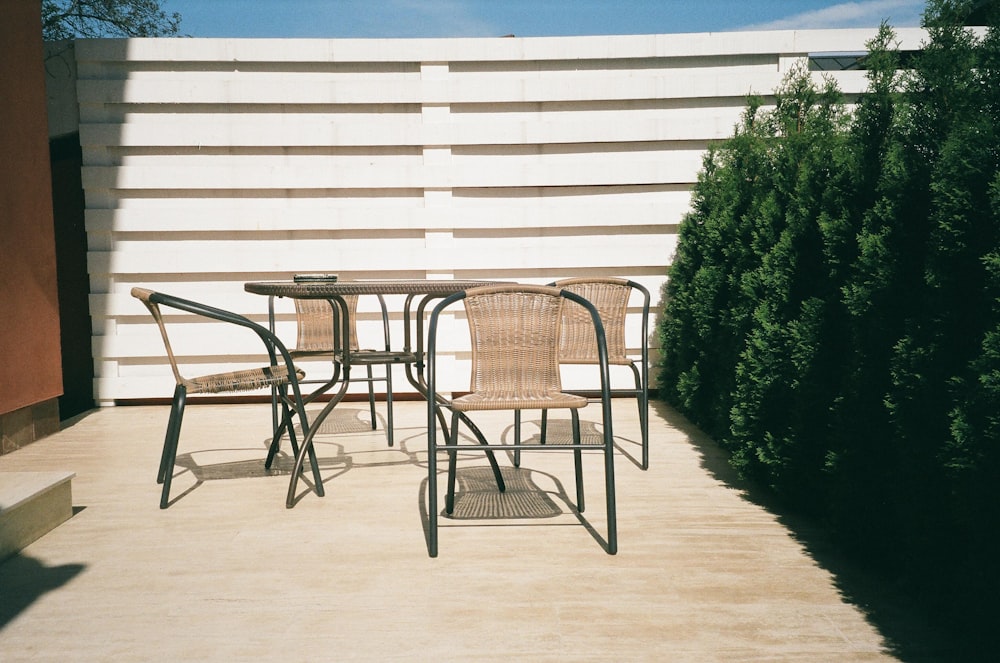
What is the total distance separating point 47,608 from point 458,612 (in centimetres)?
114

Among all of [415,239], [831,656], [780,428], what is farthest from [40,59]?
[831,656]

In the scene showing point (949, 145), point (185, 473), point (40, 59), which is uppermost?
point (40, 59)

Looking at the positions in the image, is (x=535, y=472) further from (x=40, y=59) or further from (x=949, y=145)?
(x=40, y=59)

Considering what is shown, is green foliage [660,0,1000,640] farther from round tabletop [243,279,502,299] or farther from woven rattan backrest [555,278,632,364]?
round tabletop [243,279,502,299]

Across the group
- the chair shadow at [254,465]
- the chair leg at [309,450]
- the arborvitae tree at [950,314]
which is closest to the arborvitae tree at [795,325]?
the arborvitae tree at [950,314]

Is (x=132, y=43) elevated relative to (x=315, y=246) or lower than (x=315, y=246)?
elevated

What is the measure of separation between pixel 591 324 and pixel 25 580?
2.55 m

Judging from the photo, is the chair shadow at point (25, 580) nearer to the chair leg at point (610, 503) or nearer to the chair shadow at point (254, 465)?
the chair shadow at point (254, 465)

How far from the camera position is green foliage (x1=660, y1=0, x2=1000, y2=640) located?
1759 mm

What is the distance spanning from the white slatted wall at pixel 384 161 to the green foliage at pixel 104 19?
3.33 metres

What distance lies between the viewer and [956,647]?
5.86ft

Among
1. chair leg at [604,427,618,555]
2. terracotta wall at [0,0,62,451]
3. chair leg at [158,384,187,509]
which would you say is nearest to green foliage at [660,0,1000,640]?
chair leg at [604,427,618,555]

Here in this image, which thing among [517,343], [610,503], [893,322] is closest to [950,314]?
[893,322]

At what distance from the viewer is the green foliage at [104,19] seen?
25.0 feet
